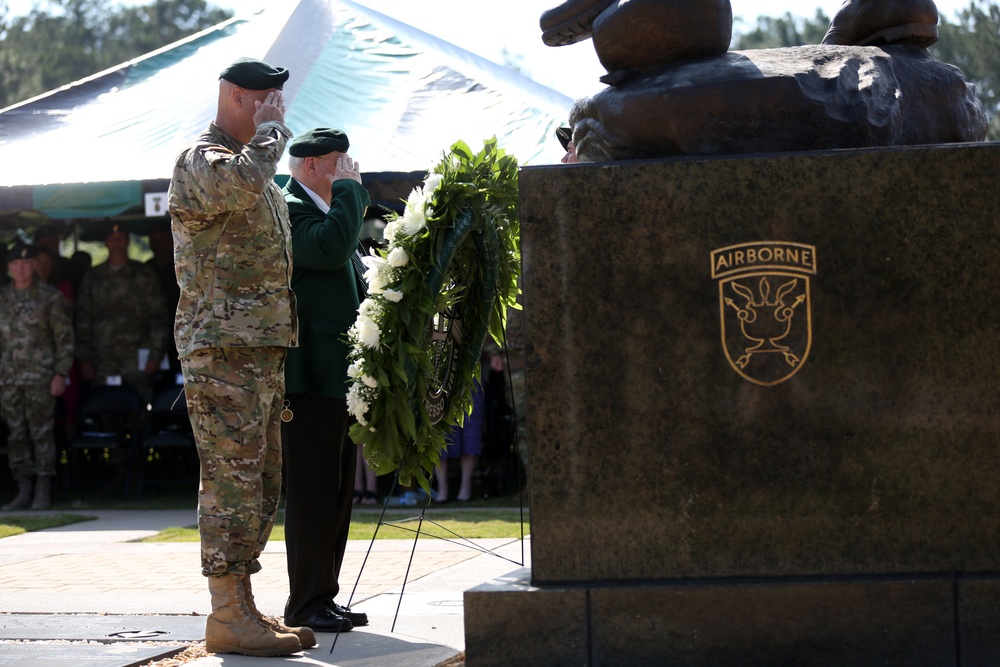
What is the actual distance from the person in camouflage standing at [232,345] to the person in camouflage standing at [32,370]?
26.1ft

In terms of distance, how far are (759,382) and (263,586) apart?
3.59 meters

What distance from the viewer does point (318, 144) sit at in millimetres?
5836

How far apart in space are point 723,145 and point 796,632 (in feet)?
5.44

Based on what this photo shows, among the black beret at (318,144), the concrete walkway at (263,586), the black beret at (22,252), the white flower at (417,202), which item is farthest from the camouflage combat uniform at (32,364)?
the white flower at (417,202)

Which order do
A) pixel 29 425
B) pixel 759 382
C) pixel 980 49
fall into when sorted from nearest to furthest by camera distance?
pixel 759 382 → pixel 29 425 → pixel 980 49

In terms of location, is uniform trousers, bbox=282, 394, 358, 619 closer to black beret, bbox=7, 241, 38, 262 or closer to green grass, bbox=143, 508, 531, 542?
green grass, bbox=143, 508, 531, 542

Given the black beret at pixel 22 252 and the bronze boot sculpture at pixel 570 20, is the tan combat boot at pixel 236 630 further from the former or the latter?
the black beret at pixel 22 252

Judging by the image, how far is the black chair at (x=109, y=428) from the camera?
505 inches

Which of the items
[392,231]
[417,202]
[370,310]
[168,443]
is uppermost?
[417,202]

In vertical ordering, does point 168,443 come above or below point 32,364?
below

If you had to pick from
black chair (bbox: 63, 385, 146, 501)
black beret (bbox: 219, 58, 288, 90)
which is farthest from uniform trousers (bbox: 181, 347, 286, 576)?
black chair (bbox: 63, 385, 146, 501)

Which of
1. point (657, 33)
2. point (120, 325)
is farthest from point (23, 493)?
point (657, 33)

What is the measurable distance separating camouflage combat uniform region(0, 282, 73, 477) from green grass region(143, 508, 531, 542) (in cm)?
270

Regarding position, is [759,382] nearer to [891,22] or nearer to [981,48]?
[891,22]
